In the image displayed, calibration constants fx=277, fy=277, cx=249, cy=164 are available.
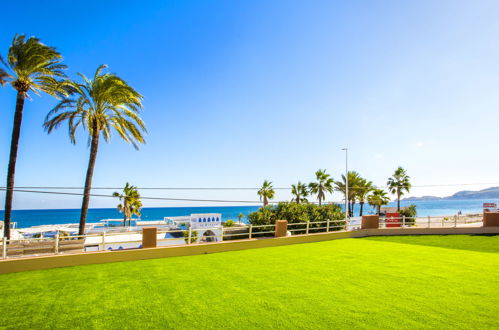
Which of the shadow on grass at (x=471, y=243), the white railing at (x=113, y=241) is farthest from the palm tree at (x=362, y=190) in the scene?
the shadow on grass at (x=471, y=243)

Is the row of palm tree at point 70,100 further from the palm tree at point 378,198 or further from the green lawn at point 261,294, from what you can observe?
the palm tree at point 378,198

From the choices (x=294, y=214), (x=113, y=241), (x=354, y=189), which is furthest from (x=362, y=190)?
(x=113, y=241)

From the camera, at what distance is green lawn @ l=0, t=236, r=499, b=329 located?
477cm

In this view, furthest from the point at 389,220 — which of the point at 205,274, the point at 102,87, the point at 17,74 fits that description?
the point at 17,74

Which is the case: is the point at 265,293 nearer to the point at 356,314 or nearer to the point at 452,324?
the point at 356,314

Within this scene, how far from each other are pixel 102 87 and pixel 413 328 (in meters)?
15.7

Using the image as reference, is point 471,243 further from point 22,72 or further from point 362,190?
point 362,190

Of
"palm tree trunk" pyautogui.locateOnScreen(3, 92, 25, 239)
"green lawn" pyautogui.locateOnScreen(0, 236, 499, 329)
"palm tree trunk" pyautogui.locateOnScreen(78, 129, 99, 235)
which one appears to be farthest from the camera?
"palm tree trunk" pyautogui.locateOnScreen(78, 129, 99, 235)

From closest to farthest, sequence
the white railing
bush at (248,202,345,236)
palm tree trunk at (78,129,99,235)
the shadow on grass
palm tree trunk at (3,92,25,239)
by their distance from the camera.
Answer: the white railing → palm tree trunk at (3,92,25,239) → the shadow on grass → palm tree trunk at (78,129,99,235) → bush at (248,202,345,236)

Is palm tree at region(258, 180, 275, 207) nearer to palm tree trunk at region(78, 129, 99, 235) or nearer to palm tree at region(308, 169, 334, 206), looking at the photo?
palm tree at region(308, 169, 334, 206)

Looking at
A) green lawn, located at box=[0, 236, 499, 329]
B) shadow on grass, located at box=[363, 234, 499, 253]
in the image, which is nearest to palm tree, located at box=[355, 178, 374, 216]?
shadow on grass, located at box=[363, 234, 499, 253]

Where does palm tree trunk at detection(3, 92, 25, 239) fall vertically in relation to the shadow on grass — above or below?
above

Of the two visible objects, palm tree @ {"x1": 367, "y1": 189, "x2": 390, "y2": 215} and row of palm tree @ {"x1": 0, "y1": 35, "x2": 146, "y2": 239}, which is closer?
row of palm tree @ {"x1": 0, "y1": 35, "x2": 146, "y2": 239}

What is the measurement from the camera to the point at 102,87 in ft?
47.0
